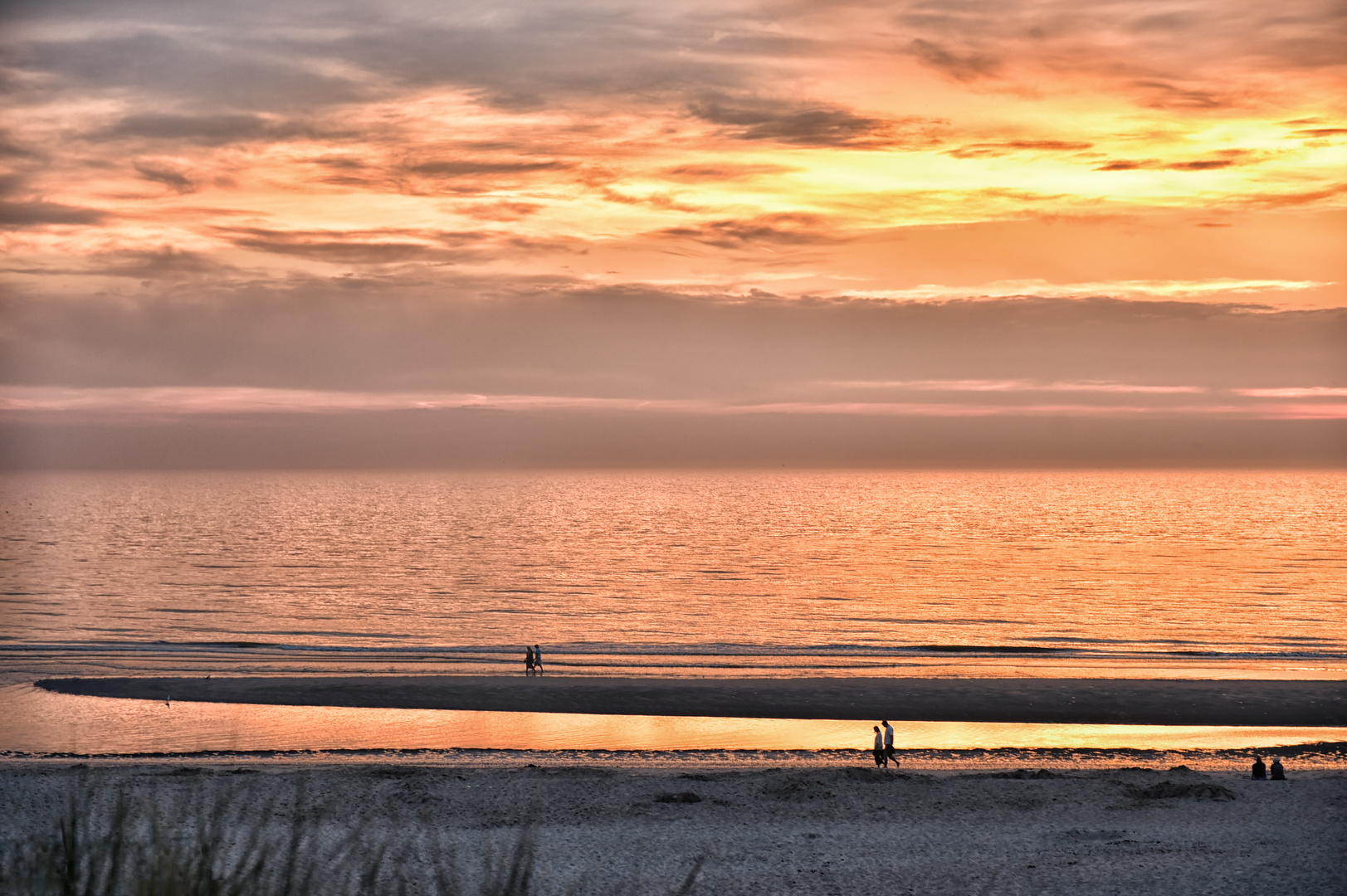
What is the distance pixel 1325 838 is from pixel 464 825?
1733cm

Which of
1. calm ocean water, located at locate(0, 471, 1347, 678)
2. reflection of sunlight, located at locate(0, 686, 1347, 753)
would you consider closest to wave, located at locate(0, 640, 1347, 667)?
calm ocean water, located at locate(0, 471, 1347, 678)

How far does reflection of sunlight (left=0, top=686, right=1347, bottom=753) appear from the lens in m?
30.5

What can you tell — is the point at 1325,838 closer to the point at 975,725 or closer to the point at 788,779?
the point at 788,779

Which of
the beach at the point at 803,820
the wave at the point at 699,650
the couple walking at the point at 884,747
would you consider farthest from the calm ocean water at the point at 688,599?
the beach at the point at 803,820

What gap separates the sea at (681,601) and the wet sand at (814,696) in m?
2.35

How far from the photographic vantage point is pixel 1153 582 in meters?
74.4

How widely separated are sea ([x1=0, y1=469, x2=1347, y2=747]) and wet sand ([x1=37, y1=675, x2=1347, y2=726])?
7.71 ft

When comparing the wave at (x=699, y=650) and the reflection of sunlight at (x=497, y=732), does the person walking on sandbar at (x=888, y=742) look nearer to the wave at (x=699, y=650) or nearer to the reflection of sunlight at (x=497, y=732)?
the reflection of sunlight at (x=497, y=732)

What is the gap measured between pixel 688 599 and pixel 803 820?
43.8 metres

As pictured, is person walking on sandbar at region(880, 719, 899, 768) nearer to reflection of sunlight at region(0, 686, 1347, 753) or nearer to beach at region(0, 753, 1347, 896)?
beach at region(0, 753, 1347, 896)

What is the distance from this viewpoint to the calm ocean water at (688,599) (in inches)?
1815

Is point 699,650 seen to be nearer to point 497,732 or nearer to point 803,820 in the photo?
point 497,732

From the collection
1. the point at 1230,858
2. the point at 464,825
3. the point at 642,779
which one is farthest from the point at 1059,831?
the point at 464,825

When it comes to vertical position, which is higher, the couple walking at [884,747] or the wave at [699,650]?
the couple walking at [884,747]
